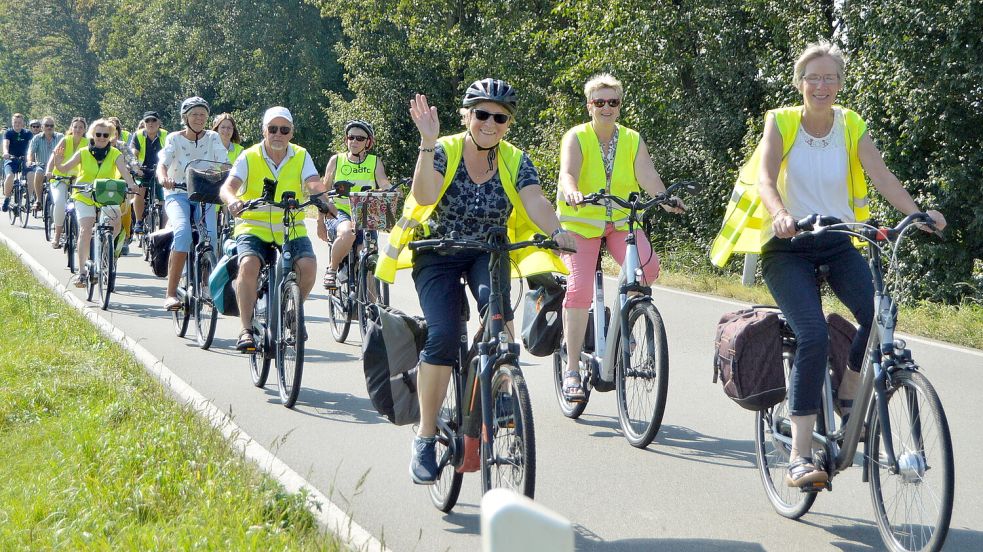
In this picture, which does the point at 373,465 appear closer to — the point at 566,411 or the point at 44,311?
the point at 566,411

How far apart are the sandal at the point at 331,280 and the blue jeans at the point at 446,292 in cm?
575

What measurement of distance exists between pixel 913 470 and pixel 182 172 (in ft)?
26.2

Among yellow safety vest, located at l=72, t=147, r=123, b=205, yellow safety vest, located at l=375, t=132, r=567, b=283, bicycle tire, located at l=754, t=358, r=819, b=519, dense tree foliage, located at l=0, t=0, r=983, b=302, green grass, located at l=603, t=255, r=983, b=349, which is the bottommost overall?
bicycle tire, located at l=754, t=358, r=819, b=519

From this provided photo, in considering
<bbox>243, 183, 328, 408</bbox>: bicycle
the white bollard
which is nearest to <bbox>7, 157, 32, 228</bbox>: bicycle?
<bbox>243, 183, 328, 408</bbox>: bicycle

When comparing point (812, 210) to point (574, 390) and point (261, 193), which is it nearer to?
point (574, 390)

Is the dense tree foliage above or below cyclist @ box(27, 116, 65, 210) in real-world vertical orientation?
above

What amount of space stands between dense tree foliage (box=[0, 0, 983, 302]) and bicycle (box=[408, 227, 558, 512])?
11490 mm

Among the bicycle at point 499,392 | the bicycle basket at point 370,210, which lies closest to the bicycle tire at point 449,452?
the bicycle at point 499,392

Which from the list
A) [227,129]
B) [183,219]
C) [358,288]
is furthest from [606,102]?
[227,129]

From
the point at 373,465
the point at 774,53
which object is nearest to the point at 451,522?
the point at 373,465

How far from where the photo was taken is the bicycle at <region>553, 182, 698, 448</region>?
260 inches

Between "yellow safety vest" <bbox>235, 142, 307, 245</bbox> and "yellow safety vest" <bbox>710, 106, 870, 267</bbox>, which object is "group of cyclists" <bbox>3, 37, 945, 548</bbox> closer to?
"yellow safety vest" <bbox>710, 106, 870, 267</bbox>

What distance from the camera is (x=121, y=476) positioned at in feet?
18.3

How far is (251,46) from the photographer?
48406 mm
